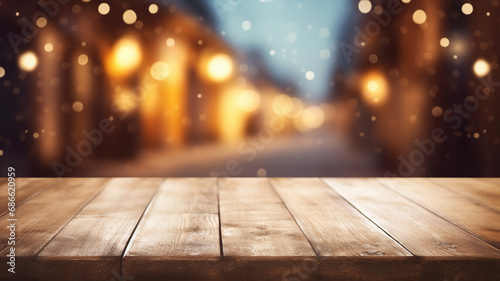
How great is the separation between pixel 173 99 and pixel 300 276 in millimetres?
946

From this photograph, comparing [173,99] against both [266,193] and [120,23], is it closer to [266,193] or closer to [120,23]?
[120,23]

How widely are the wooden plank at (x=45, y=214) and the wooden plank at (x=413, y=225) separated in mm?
612

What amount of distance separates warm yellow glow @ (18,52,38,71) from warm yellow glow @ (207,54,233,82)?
1.76 ft

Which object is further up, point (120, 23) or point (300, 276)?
point (120, 23)

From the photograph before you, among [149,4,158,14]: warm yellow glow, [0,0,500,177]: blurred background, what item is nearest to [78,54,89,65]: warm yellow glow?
[0,0,500,177]: blurred background

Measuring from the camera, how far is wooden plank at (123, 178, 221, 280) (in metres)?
0.75

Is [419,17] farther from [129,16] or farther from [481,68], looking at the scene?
[129,16]

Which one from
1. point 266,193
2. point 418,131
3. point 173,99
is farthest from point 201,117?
point 418,131

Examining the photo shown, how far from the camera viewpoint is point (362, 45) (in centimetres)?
159

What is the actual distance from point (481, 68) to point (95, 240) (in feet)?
4.39

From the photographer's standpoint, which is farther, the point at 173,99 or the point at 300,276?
the point at 173,99

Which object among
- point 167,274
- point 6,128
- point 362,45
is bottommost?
point 167,274

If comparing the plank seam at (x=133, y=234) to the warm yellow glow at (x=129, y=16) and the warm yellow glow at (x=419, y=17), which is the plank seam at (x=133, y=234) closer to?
the warm yellow glow at (x=129, y=16)

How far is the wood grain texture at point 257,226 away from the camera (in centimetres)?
79
